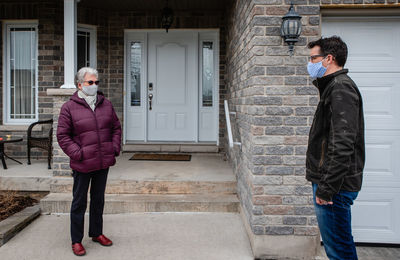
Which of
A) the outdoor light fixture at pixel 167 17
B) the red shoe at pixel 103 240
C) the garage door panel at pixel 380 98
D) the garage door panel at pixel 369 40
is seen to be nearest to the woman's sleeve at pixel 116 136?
the red shoe at pixel 103 240

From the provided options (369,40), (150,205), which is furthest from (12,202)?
(369,40)

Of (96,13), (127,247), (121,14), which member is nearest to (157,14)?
(121,14)

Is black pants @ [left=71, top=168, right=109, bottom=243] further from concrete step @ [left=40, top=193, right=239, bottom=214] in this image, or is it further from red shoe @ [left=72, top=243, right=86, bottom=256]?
concrete step @ [left=40, top=193, right=239, bottom=214]

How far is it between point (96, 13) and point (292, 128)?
4672mm

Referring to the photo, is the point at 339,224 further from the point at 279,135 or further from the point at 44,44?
the point at 44,44

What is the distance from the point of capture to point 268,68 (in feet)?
10.7

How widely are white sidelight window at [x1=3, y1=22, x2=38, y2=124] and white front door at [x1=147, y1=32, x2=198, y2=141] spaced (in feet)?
6.68

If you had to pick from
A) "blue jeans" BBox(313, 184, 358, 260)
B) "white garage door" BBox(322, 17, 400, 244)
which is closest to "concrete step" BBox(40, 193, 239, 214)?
"white garage door" BBox(322, 17, 400, 244)

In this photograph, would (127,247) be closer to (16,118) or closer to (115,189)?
(115,189)

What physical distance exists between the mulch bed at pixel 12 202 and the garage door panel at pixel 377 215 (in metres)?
3.76

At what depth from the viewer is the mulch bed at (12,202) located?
165 inches

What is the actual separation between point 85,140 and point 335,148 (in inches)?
81.6

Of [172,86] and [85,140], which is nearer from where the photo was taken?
[85,140]

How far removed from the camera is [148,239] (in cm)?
361
